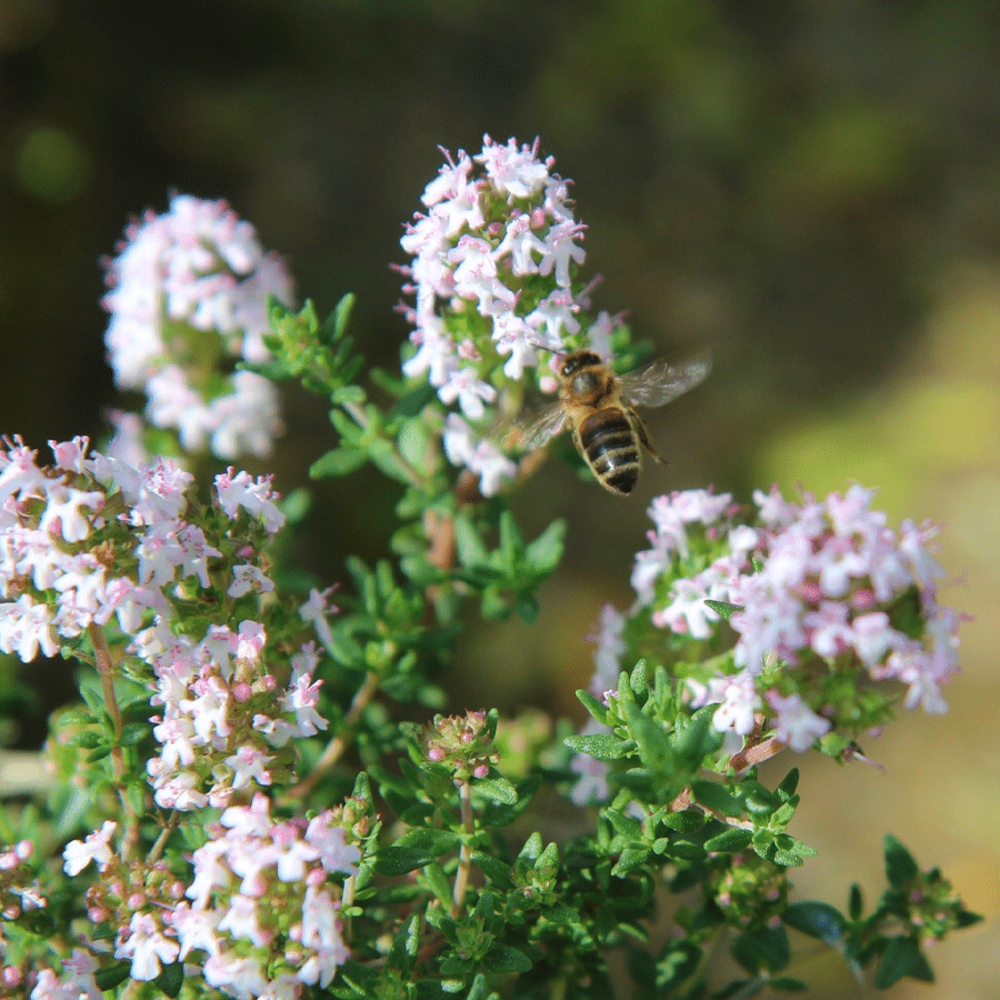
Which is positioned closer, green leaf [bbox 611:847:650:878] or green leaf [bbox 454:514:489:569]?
green leaf [bbox 611:847:650:878]

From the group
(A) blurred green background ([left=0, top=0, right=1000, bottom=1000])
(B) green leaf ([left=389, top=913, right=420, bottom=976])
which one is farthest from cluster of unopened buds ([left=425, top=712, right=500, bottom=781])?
Answer: (A) blurred green background ([left=0, top=0, right=1000, bottom=1000])

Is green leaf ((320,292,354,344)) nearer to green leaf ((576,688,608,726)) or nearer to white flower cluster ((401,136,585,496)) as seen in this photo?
white flower cluster ((401,136,585,496))

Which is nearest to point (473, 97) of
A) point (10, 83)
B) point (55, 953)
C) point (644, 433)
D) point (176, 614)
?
point (10, 83)

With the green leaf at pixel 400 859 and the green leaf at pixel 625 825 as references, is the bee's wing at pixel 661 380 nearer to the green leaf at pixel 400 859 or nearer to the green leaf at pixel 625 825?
the green leaf at pixel 625 825

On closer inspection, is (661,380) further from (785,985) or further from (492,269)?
(785,985)

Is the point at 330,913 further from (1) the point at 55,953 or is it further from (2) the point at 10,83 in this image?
(2) the point at 10,83

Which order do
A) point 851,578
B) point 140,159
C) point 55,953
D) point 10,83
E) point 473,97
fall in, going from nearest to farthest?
point 851,578
point 55,953
point 10,83
point 140,159
point 473,97
